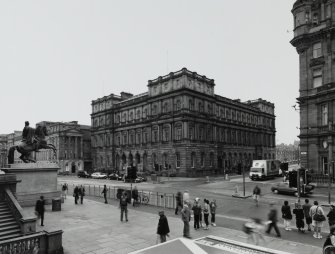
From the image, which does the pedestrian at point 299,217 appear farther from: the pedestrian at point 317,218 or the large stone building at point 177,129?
the large stone building at point 177,129

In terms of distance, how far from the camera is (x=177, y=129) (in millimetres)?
58156

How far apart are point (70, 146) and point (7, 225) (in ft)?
270

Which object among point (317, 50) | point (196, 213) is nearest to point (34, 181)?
point (196, 213)

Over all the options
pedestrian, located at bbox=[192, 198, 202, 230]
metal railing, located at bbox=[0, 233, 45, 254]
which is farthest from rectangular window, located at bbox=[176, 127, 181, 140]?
metal railing, located at bbox=[0, 233, 45, 254]

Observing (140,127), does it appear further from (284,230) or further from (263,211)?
(284,230)

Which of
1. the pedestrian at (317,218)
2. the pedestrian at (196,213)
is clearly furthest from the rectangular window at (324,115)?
the pedestrian at (196,213)

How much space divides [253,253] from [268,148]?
89.2 m

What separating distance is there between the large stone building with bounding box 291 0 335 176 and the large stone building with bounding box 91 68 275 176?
742 inches

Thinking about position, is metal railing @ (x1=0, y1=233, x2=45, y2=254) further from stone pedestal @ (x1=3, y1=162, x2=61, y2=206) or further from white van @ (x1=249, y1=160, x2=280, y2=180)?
white van @ (x1=249, y1=160, x2=280, y2=180)

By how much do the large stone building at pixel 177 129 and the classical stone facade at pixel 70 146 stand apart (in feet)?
38.8

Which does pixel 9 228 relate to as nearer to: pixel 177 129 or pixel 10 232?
pixel 10 232

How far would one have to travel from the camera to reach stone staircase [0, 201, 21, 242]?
1323cm

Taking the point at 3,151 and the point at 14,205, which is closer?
the point at 14,205

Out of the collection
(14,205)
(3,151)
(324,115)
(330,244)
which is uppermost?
(324,115)
